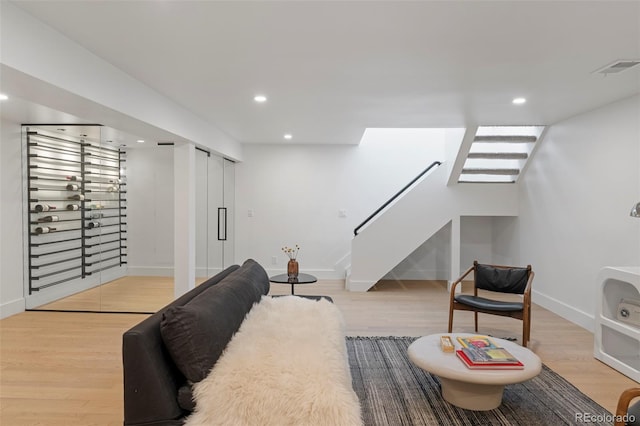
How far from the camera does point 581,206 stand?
4.48 meters

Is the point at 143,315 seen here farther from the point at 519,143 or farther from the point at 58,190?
the point at 519,143

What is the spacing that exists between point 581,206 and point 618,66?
204 cm

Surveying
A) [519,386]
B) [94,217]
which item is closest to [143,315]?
[94,217]

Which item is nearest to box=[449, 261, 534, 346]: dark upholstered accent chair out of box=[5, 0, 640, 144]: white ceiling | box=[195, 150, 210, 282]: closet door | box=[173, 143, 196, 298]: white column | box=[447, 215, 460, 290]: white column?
box=[5, 0, 640, 144]: white ceiling

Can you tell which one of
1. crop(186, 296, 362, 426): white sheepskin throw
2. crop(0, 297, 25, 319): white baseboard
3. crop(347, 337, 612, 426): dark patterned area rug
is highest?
crop(186, 296, 362, 426): white sheepskin throw

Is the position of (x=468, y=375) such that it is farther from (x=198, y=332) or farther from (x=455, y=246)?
(x=455, y=246)

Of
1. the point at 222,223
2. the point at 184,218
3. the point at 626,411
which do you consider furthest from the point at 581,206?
the point at 222,223

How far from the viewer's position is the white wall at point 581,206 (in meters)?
3.83

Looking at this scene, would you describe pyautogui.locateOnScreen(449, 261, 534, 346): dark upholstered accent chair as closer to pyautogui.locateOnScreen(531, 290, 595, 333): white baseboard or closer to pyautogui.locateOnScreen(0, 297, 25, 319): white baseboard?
pyautogui.locateOnScreen(531, 290, 595, 333): white baseboard

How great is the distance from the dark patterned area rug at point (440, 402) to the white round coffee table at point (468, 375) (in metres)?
0.08

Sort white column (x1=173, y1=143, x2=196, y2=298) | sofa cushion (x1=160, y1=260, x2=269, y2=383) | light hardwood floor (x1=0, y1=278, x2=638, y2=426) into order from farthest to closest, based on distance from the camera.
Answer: white column (x1=173, y1=143, x2=196, y2=298) → light hardwood floor (x1=0, y1=278, x2=638, y2=426) → sofa cushion (x1=160, y1=260, x2=269, y2=383)

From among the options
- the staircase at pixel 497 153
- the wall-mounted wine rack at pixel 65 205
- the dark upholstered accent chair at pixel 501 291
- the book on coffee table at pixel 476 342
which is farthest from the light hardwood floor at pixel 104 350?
the staircase at pixel 497 153

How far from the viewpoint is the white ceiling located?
2143 millimetres

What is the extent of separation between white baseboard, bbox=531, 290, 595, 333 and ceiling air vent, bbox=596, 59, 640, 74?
2.71 meters
